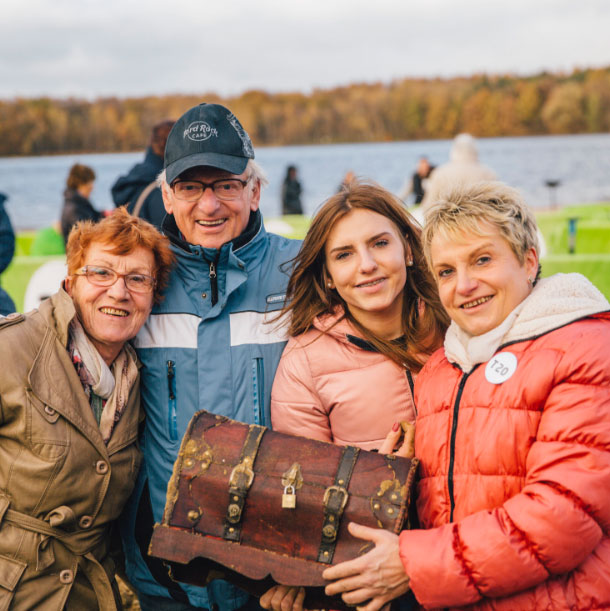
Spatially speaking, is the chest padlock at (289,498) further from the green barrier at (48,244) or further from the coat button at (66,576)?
the green barrier at (48,244)

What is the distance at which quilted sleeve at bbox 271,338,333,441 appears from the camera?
2283 mm

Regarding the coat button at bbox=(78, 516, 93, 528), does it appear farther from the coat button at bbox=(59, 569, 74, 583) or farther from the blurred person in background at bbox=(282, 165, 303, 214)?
the blurred person in background at bbox=(282, 165, 303, 214)

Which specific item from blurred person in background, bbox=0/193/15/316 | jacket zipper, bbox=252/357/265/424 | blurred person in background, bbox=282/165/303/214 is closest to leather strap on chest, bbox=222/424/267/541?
jacket zipper, bbox=252/357/265/424

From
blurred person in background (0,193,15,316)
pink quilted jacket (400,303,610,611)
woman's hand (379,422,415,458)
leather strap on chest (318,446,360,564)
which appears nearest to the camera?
pink quilted jacket (400,303,610,611)

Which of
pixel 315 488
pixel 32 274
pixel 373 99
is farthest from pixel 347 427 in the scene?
pixel 373 99

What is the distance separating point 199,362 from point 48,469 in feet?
2.00

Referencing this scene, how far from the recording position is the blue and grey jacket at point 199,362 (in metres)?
2.45

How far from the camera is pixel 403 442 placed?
2.20 metres

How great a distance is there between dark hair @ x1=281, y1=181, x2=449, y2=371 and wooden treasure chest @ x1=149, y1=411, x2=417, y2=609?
51 centimetres

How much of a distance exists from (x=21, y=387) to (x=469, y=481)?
141cm

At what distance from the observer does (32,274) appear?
6656 mm

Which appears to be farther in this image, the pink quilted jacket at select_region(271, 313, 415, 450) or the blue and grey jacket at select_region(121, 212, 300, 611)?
the blue and grey jacket at select_region(121, 212, 300, 611)

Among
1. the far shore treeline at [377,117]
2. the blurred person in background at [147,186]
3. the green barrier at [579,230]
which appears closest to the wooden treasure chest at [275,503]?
the blurred person in background at [147,186]

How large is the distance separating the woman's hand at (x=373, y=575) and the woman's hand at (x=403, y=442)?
0.98ft
